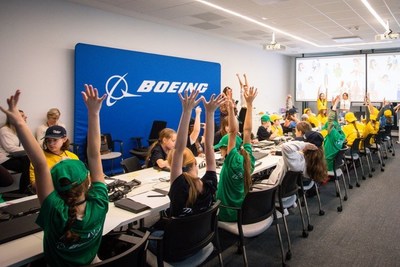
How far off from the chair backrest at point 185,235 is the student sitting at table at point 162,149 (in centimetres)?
151

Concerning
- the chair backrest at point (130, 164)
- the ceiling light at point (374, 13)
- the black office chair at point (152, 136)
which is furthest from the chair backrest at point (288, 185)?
the ceiling light at point (374, 13)

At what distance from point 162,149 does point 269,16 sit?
4108mm

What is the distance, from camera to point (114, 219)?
6.86ft

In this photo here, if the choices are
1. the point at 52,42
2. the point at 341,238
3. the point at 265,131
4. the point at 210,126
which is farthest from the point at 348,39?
the point at 210,126

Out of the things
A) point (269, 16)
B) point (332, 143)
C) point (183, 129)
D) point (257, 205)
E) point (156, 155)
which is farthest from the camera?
point (269, 16)

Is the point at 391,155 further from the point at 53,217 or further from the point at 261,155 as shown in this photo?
the point at 53,217

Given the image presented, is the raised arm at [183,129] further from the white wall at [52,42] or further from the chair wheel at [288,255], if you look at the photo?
the white wall at [52,42]

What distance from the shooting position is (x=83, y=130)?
221 inches

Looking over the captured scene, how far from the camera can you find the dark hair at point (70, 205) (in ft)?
4.75

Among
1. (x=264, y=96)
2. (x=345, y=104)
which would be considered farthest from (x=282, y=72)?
(x=345, y=104)

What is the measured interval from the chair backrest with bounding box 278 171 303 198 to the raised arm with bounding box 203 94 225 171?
2.96 feet

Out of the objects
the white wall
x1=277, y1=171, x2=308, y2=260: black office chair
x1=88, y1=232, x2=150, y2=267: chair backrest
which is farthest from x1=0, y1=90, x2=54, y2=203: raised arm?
the white wall

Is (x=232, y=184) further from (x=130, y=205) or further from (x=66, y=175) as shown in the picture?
(x=66, y=175)

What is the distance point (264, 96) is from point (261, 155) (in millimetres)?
7472
